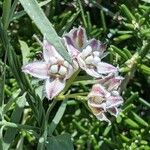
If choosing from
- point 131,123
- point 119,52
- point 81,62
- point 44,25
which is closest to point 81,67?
point 81,62

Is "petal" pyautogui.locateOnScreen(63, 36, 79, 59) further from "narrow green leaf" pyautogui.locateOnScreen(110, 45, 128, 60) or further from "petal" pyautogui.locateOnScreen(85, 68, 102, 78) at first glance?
"narrow green leaf" pyautogui.locateOnScreen(110, 45, 128, 60)

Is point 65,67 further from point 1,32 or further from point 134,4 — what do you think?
point 134,4

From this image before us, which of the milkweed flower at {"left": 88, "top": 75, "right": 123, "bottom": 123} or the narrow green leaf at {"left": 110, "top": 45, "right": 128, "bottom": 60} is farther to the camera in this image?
the narrow green leaf at {"left": 110, "top": 45, "right": 128, "bottom": 60}

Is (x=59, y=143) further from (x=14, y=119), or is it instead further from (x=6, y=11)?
(x=6, y=11)

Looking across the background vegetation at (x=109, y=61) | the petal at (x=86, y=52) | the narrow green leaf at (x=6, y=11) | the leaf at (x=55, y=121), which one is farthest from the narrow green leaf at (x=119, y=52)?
the narrow green leaf at (x=6, y=11)

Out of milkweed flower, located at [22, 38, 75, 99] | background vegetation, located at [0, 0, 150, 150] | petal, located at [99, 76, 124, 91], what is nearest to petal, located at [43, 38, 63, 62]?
milkweed flower, located at [22, 38, 75, 99]

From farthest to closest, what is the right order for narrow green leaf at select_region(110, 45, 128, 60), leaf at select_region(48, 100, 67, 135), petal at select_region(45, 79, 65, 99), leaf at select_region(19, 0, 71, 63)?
narrow green leaf at select_region(110, 45, 128, 60) → leaf at select_region(48, 100, 67, 135) → petal at select_region(45, 79, 65, 99) → leaf at select_region(19, 0, 71, 63)
